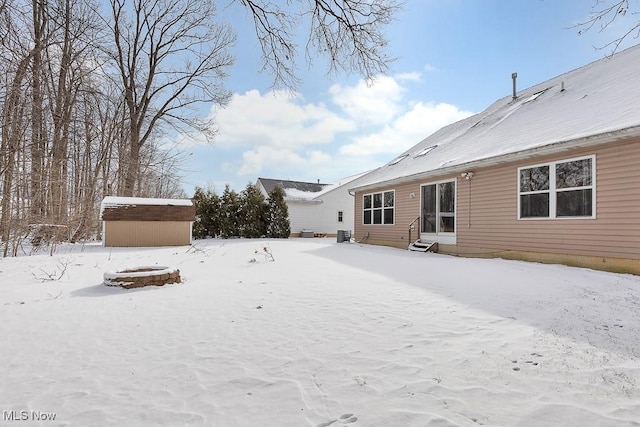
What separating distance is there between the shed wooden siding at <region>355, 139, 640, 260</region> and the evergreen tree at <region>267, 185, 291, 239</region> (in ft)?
30.1

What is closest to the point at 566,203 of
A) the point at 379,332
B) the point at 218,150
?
the point at 379,332

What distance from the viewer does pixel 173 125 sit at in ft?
65.6

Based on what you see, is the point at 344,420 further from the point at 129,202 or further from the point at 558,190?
the point at 129,202

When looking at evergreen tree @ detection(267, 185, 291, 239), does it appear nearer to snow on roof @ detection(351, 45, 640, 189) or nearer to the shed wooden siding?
snow on roof @ detection(351, 45, 640, 189)

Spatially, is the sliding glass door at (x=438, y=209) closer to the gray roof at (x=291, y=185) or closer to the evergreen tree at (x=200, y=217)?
the evergreen tree at (x=200, y=217)

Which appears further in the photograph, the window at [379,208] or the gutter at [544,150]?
the window at [379,208]

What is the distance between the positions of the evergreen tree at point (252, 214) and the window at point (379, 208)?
6543mm

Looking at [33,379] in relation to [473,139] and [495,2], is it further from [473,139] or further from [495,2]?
[473,139]

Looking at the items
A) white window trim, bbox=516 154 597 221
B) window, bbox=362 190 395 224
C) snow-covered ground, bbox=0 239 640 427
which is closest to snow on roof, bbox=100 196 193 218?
window, bbox=362 190 395 224

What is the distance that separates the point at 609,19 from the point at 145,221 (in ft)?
47.6

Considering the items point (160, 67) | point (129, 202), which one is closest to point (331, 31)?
point (129, 202)

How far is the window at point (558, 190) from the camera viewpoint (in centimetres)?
711

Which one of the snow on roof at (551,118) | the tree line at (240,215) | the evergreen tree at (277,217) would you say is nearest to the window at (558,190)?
the snow on roof at (551,118)

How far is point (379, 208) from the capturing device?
14.6m
